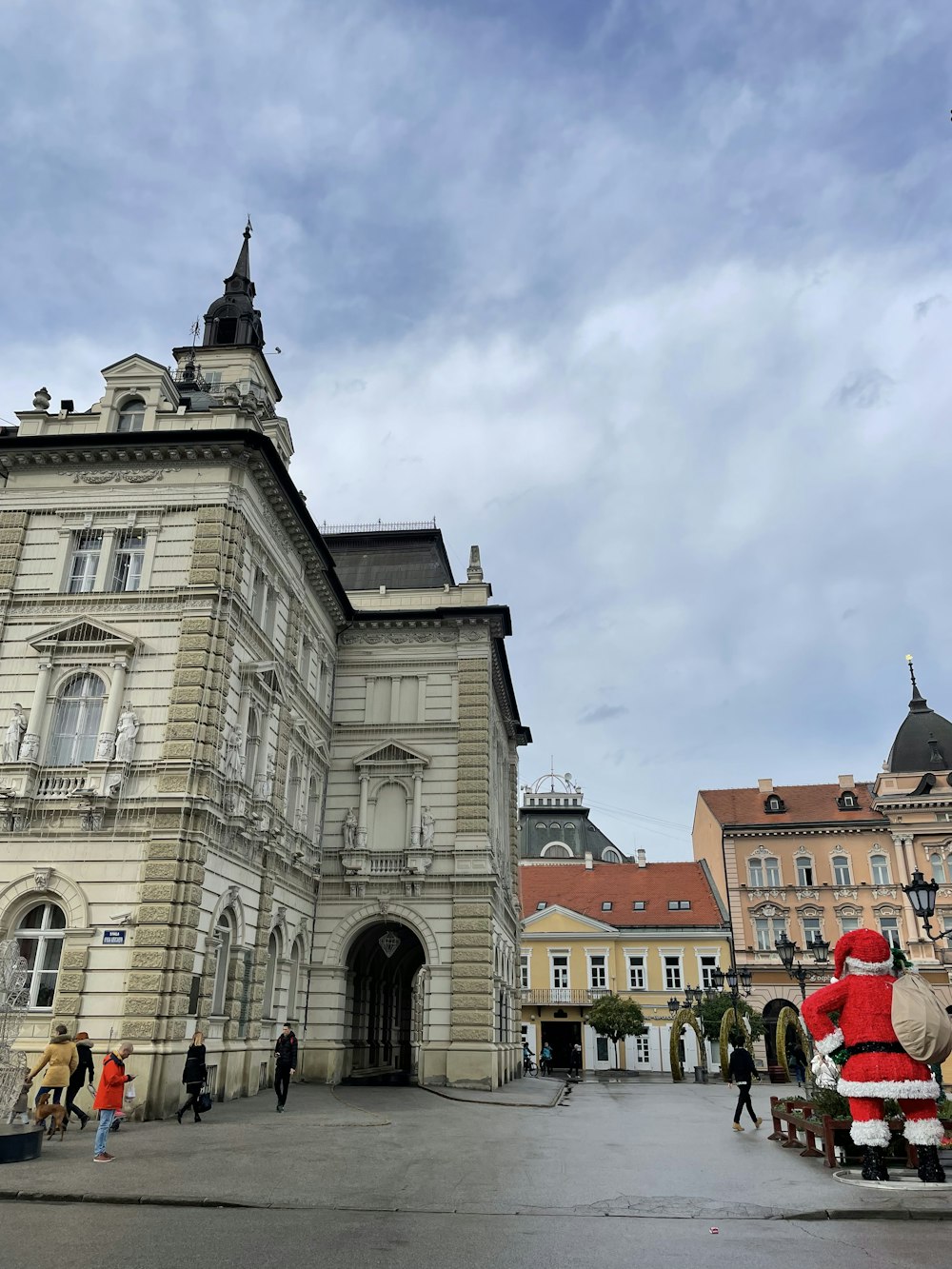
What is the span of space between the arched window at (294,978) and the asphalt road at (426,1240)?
1684 cm

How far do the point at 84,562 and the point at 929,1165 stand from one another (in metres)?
20.6

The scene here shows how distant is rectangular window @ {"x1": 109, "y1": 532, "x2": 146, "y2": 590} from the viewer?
2256 centimetres

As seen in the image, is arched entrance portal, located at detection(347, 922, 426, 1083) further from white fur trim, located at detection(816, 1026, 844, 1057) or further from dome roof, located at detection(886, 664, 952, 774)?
dome roof, located at detection(886, 664, 952, 774)

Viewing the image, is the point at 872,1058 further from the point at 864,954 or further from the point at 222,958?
the point at 222,958

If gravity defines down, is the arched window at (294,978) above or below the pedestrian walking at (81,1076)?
above

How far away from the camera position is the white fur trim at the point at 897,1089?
11.6m

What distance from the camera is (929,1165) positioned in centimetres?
1142

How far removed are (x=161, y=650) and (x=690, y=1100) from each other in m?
21.1

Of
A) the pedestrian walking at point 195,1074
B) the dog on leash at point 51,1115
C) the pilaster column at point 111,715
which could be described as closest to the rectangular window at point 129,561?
the pilaster column at point 111,715

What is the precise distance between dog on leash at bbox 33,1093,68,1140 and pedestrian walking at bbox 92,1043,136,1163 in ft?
4.07

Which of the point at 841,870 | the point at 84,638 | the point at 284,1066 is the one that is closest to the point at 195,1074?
the point at 284,1066

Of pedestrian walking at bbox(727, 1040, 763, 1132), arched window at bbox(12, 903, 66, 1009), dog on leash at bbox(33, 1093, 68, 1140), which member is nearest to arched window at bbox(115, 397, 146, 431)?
arched window at bbox(12, 903, 66, 1009)

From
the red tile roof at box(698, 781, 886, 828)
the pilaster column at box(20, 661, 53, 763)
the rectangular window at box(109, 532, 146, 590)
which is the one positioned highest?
the red tile roof at box(698, 781, 886, 828)

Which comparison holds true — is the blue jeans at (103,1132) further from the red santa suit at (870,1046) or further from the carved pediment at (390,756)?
the carved pediment at (390,756)
